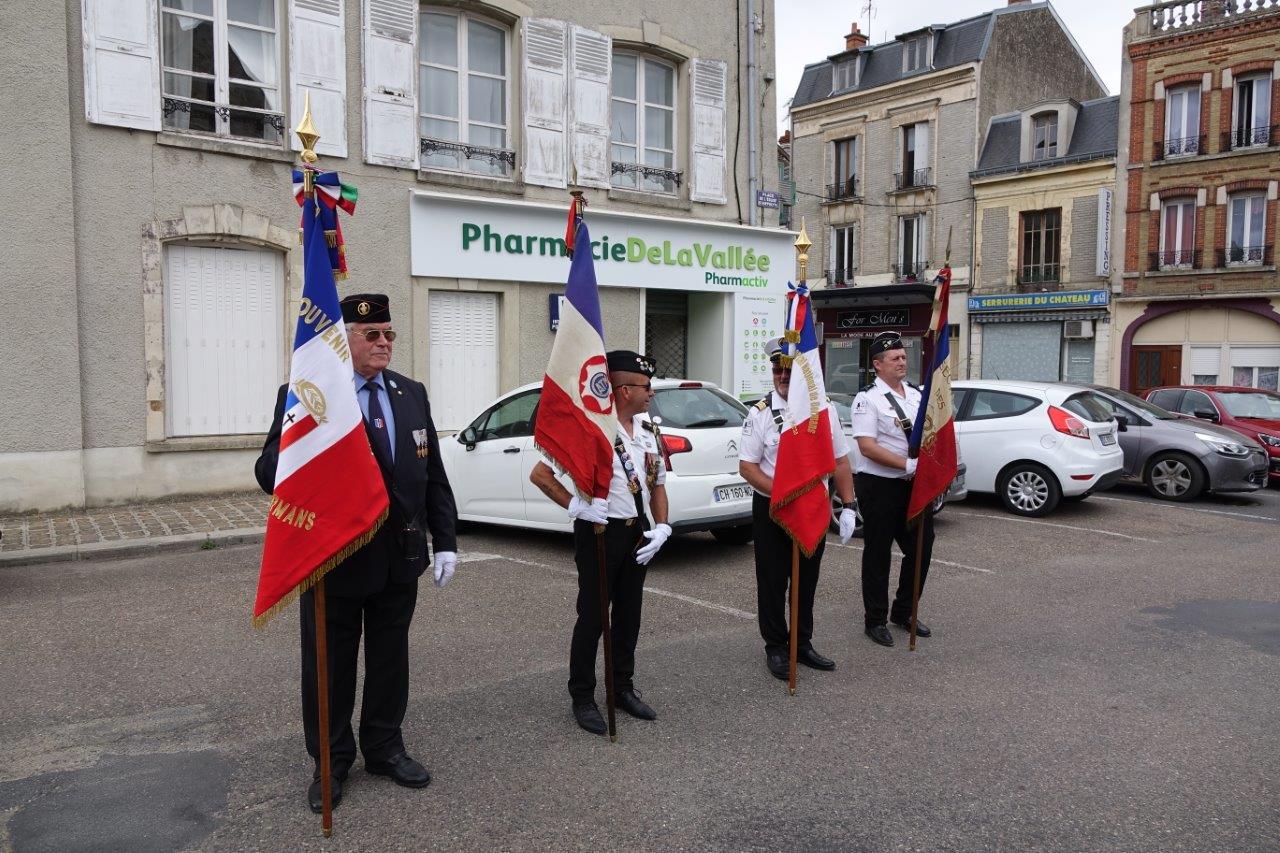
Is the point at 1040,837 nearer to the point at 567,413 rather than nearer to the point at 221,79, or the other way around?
the point at 567,413

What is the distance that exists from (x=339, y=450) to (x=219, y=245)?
8.81 m

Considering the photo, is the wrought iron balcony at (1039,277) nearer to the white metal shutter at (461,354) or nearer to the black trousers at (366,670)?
the white metal shutter at (461,354)

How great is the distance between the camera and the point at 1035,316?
2889 centimetres

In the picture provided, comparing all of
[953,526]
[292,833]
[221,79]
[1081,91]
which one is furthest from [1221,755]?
[1081,91]

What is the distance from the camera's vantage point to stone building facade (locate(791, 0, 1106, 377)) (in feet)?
101

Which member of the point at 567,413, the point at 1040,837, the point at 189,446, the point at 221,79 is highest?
the point at 221,79

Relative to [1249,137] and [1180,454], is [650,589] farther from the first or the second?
[1249,137]

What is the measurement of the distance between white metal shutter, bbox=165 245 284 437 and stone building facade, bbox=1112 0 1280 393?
24.2 meters

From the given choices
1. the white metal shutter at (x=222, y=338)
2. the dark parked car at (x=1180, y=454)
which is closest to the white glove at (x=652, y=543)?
the white metal shutter at (x=222, y=338)

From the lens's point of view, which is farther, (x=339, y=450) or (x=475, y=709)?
(x=475, y=709)

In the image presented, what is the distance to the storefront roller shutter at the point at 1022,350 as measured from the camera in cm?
2870

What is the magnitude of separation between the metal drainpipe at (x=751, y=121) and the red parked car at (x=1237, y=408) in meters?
7.13

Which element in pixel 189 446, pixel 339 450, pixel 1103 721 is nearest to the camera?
pixel 339 450

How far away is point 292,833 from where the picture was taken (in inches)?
135
